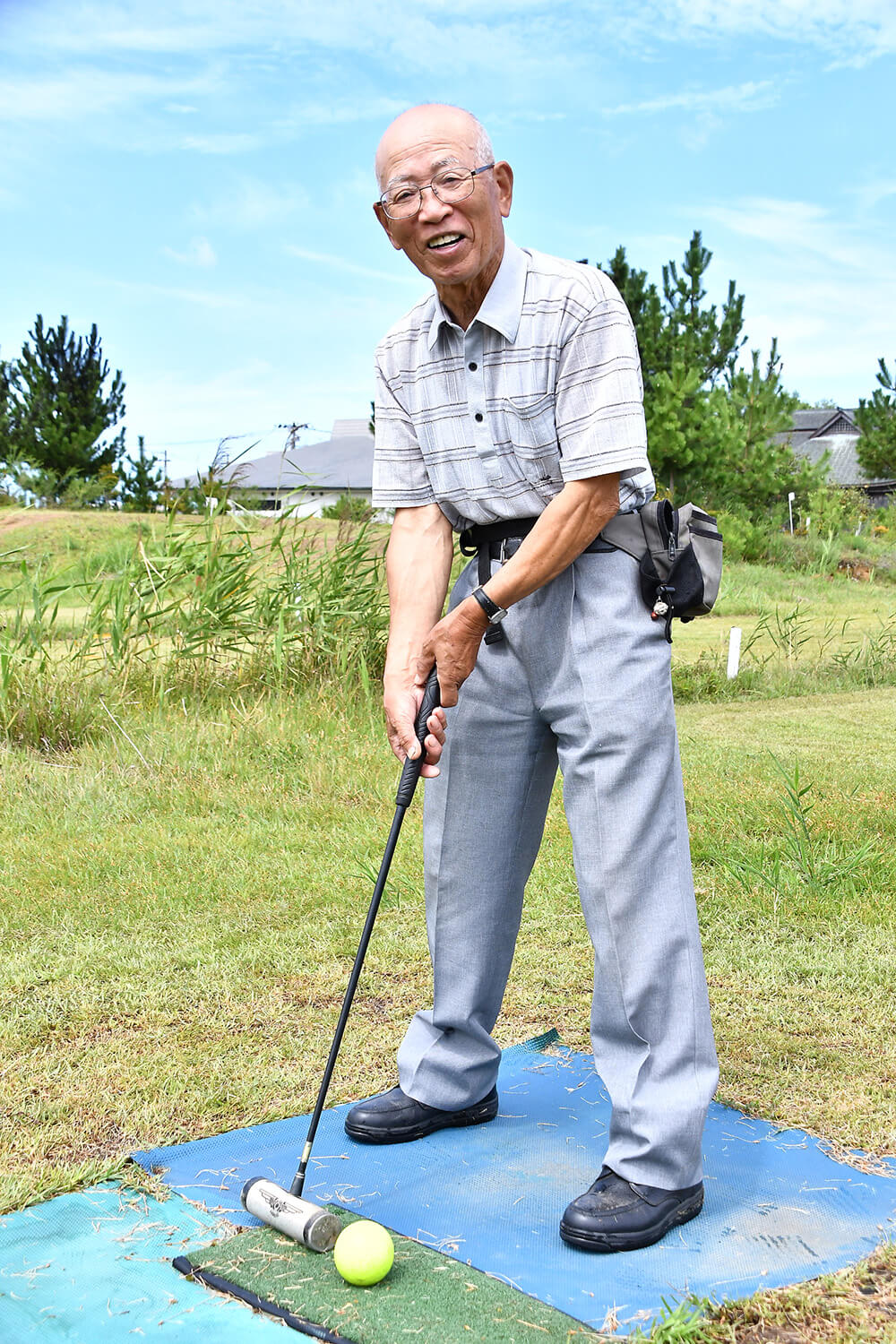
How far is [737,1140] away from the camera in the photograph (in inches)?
98.2

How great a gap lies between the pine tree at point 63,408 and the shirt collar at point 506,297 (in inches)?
985

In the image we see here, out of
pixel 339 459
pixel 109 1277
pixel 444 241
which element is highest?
pixel 339 459

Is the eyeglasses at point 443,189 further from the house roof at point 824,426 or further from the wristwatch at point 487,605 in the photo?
the house roof at point 824,426

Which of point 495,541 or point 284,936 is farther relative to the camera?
point 284,936

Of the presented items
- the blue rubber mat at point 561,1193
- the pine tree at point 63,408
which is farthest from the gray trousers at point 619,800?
the pine tree at point 63,408

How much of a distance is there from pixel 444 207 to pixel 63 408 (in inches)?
1064

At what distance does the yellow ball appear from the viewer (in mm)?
1924

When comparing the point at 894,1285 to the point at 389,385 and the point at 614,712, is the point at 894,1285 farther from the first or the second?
the point at 389,385

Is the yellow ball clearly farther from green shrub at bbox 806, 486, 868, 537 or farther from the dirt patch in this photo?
green shrub at bbox 806, 486, 868, 537

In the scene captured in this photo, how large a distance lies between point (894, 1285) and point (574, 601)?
118 cm

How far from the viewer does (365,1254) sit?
1923mm

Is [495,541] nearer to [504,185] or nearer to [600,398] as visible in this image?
[600,398]

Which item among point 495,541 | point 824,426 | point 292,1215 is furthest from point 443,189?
point 824,426

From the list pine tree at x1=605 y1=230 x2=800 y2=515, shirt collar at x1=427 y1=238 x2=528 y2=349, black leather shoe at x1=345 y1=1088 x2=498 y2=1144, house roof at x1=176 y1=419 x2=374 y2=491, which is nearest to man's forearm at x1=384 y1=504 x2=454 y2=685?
shirt collar at x1=427 y1=238 x2=528 y2=349
